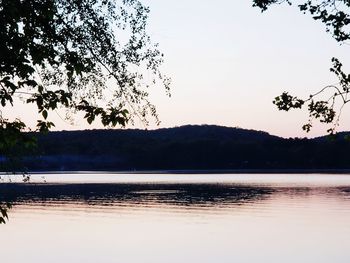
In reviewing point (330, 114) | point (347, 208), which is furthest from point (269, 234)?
point (330, 114)

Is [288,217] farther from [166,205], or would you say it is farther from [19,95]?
[19,95]

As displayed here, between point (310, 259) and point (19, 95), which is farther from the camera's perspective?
point (310, 259)

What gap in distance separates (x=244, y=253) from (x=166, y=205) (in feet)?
189

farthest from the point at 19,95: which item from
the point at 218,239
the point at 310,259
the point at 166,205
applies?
the point at 166,205

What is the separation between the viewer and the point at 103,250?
56531mm

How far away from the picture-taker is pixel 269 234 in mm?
66188

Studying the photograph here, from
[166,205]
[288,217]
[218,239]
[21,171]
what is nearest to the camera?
[21,171]

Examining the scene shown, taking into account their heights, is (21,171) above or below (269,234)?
above

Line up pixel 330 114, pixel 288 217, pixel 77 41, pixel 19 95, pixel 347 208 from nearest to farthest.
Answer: pixel 19 95, pixel 77 41, pixel 330 114, pixel 288 217, pixel 347 208

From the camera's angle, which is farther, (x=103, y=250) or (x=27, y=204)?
(x=27, y=204)

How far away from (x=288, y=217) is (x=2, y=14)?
274 ft

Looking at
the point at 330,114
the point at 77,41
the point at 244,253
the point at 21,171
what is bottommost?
the point at 244,253

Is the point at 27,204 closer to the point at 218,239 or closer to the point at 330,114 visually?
the point at 218,239

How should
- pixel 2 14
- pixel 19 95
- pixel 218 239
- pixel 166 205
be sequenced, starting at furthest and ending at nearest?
pixel 166 205
pixel 218 239
pixel 19 95
pixel 2 14
